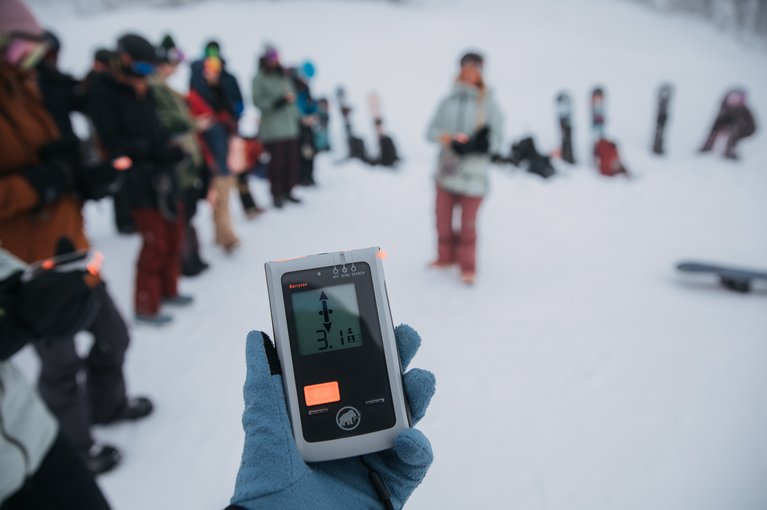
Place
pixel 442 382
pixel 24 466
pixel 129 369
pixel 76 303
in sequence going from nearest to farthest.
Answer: pixel 442 382, pixel 24 466, pixel 76 303, pixel 129 369

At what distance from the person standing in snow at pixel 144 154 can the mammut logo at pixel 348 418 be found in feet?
7.33

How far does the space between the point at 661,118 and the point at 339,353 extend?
7879mm

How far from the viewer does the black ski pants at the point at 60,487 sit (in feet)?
3.64

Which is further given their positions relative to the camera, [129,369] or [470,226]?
[470,226]

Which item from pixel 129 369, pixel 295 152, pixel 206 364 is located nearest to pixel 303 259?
pixel 206 364

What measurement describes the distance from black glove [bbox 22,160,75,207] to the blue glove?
141 cm

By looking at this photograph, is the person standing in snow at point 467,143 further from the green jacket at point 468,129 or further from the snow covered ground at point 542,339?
the snow covered ground at point 542,339

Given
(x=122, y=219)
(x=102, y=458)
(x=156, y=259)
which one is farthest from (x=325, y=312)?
(x=122, y=219)

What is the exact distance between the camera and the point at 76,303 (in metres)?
1.31

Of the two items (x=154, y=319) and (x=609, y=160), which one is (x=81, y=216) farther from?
(x=609, y=160)

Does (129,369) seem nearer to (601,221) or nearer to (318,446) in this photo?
(318,446)

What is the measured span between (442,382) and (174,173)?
2346 mm

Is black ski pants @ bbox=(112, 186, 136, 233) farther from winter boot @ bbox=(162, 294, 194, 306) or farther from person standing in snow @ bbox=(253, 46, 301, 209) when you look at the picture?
winter boot @ bbox=(162, 294, 194, 306)

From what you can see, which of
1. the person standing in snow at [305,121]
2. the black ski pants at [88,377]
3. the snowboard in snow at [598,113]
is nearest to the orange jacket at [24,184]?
the black ski pants at [88,377]
